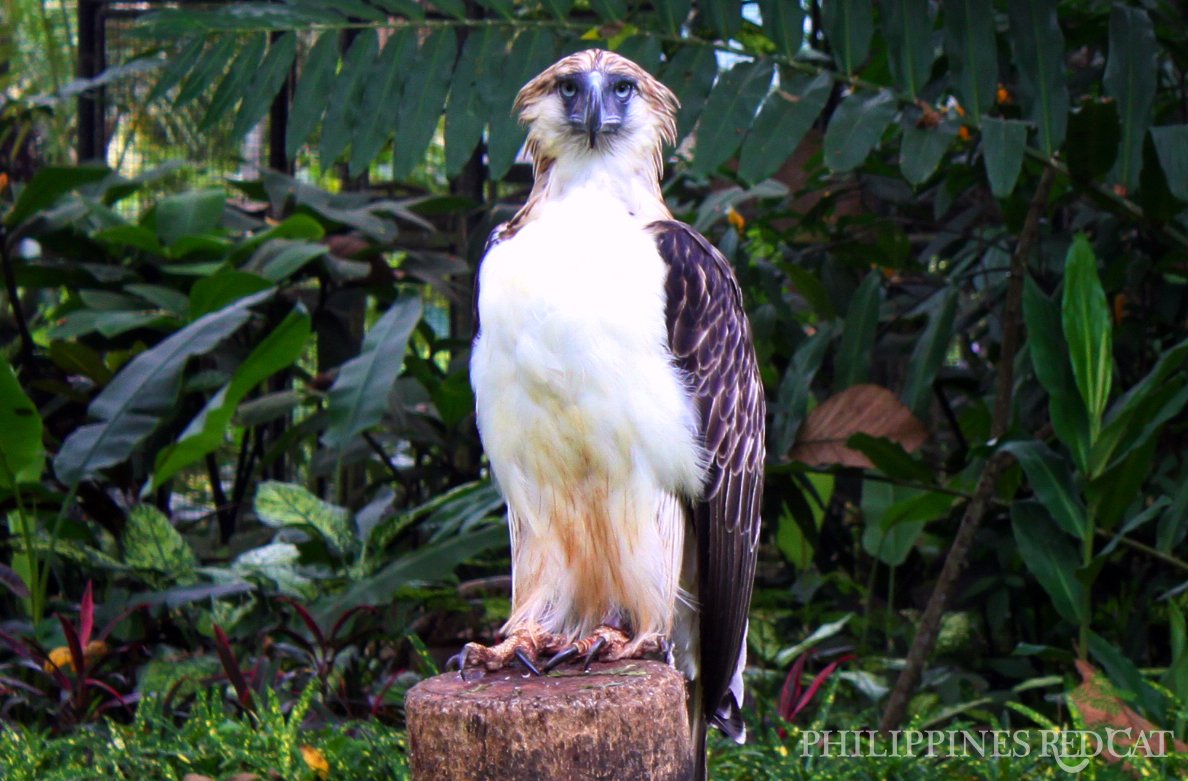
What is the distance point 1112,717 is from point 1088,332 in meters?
0.98

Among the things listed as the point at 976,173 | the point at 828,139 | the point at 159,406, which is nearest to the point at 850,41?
the point at 828,139

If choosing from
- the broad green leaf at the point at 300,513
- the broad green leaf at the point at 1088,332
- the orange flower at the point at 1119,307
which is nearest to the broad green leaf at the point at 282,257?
the broad green leaf at the point at 300,513

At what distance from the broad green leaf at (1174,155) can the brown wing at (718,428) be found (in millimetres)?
1296

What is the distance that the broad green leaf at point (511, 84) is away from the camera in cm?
313

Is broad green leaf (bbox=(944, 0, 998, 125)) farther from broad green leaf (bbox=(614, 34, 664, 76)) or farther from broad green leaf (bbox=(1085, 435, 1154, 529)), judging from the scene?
broad green leaf (bbox=(1085, 435, 1154, 529))

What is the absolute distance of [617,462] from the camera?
7.10 feet

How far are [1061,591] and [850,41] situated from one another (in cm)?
156

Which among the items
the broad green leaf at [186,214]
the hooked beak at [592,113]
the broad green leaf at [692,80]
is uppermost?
the broad green leaf at [692,80]

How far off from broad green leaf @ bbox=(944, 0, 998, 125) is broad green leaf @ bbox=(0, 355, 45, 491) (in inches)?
107

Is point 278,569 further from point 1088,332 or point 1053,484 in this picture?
point 1088,332

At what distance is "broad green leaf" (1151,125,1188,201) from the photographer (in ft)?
9.65

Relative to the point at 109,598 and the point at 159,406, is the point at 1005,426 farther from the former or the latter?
the point at 109,598

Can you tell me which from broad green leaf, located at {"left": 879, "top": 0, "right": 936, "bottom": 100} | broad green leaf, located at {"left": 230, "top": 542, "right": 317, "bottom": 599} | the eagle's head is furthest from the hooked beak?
broad green leaf, located at {"left": 230, "top": 542, "right": 317, "bottom": 599}

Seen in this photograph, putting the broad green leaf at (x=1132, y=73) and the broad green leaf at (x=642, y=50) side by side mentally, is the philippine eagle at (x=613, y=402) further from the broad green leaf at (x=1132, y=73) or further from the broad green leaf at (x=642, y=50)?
the broad green leaf at (x=1132, y=73)
